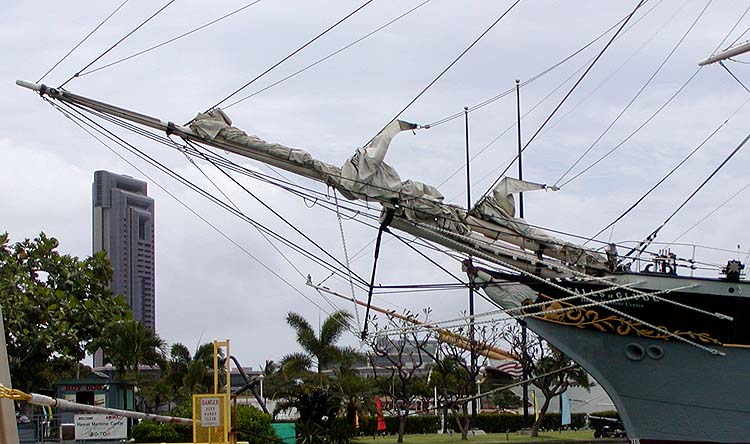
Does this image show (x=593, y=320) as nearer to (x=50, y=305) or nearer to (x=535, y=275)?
(x=535, y=275)

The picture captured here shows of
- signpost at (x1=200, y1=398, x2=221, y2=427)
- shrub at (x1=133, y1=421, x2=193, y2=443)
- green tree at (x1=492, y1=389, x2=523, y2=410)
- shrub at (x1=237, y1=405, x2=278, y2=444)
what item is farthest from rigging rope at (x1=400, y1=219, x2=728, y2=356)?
green tree at (x1=492, y1=389, x2=523, y2=410)

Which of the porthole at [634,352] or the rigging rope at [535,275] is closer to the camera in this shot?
the rigging rope at [535,275]

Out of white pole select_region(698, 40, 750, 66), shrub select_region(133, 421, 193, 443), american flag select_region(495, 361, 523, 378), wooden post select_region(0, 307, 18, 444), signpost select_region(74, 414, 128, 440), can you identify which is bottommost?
shrub select_region(133, 421, 193, 443)

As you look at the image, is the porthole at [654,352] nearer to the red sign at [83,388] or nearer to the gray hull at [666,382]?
the gray hull at [666,382]

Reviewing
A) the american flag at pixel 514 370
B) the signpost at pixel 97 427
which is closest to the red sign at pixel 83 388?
the signpost at pixel 97 427

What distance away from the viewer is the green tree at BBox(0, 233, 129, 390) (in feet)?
109

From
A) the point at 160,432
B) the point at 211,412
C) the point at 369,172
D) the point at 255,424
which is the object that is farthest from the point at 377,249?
the point at 160,432

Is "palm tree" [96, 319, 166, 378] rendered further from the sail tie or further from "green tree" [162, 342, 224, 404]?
the sail tie

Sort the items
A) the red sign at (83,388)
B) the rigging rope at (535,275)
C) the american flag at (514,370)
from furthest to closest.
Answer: the american flag at (514,370) → the red sign at (83,388) → the rigging rope at (535,275)

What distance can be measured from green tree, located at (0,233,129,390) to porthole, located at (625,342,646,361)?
21.0m

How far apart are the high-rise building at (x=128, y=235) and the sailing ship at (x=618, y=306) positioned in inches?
2097

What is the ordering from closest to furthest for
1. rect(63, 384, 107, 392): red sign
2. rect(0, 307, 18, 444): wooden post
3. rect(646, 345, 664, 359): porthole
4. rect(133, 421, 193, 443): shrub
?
rect(0, 307, 18, 444): wooden post, rect(646, 345, 664, 359): porthole, rect(133, 421, 193, 443): shrub, rect(63, 384, 107, 392): red sign

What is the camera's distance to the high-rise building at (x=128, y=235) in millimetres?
69312

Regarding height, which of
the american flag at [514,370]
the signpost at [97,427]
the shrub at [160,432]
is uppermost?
A: the american flag at [514,370]
